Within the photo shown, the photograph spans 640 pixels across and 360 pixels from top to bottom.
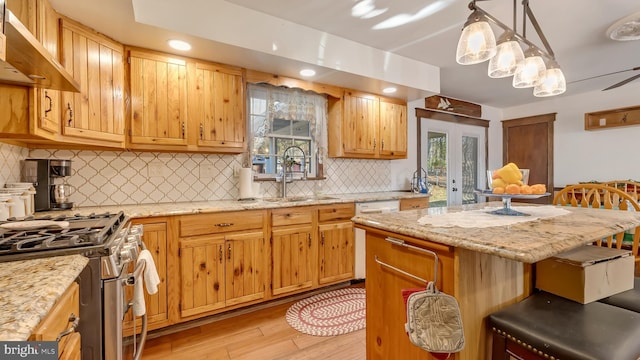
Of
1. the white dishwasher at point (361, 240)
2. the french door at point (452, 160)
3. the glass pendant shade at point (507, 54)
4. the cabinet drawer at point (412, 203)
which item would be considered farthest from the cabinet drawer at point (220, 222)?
the french door at point (452, 160)

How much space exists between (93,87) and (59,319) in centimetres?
178

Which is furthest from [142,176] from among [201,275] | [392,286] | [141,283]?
[392,286]

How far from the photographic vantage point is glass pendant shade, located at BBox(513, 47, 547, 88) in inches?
64.3

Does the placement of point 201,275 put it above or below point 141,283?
below

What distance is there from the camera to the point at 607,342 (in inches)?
36.1

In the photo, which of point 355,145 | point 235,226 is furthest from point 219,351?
point 355,145

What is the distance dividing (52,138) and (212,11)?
1331 mm

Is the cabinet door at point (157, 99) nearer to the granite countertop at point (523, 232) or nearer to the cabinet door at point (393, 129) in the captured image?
the granite countertop at point (523, 232)

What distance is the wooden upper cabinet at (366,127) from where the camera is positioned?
3.27m

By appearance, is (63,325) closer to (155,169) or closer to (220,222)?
(220,222)

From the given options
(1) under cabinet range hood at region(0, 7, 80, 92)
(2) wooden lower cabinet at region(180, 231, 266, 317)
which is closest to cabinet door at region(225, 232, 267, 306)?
(2) wooden lower cabinet at region(180, 231, 266, 317)

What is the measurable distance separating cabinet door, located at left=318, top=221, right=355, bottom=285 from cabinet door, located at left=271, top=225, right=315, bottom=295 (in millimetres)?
115

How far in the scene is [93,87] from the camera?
1965 mm

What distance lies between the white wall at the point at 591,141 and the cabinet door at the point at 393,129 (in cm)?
276
